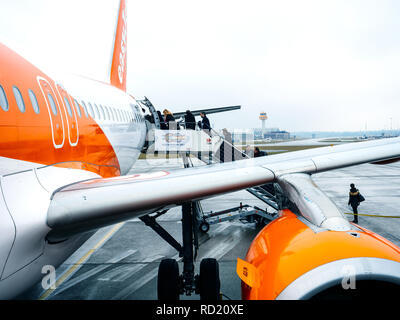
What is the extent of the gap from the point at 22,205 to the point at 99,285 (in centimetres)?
375

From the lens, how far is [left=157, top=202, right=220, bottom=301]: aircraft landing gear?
460cm

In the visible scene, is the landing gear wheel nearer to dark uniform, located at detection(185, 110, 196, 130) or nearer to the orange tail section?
dark uniform, located at detection(185, 110, 196, 130)

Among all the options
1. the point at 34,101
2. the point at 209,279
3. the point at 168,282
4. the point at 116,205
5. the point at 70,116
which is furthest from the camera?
the point at 209,279

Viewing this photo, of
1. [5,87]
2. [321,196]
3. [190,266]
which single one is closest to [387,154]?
[321,196]

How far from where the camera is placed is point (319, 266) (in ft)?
9.32

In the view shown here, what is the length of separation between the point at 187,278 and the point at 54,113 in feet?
9.88

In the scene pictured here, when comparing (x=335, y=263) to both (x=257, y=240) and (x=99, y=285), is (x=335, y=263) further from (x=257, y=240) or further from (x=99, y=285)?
(x=99, y=285)

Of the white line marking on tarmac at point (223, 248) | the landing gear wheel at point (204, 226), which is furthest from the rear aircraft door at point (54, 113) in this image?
the landing gear wheel at point (204, 226)

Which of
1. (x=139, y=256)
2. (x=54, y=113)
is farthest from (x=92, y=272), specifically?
(x=54, y=113)

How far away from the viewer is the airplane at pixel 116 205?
2.78 metres

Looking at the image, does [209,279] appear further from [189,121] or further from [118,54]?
[118,54]

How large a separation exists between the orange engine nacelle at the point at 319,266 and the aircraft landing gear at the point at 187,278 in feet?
5.16

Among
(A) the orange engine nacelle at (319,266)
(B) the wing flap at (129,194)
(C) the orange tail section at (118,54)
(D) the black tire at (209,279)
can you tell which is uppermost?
(C) the orange tail section at (118,54)

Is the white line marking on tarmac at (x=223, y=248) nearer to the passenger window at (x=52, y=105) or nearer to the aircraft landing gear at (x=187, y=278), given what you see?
the aircraft landing gear at (x=187, y=278)
